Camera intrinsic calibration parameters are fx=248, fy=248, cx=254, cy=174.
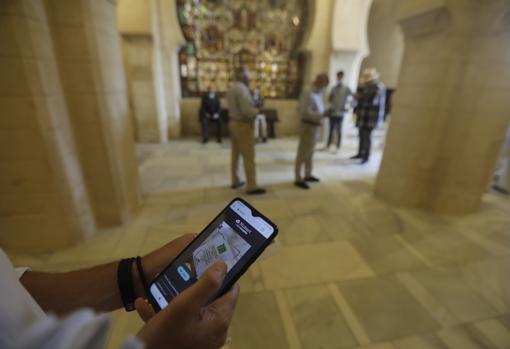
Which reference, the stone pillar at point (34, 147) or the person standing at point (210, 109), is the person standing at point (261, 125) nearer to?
the person standing at point (210, 109)

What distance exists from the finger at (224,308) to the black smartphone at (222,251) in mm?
29

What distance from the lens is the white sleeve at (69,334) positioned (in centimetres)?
38

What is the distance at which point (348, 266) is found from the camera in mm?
2410

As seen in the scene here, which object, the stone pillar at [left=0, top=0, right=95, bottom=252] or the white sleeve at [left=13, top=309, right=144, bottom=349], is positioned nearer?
the white sleeve at [left=13, top=309, right=144, bottom=349]

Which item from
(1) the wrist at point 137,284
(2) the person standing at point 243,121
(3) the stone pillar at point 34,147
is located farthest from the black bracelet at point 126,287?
(2) the person standing at point 243,121

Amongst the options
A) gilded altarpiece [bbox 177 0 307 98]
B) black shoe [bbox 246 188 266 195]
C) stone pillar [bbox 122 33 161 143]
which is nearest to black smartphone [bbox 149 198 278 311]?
black shoe [bbox 246 188 266 195]

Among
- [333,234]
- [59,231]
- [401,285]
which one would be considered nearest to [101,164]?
[59,231]

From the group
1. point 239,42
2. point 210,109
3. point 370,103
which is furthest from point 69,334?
point 239,42

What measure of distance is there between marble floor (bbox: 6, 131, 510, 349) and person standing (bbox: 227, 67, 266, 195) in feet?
1.47

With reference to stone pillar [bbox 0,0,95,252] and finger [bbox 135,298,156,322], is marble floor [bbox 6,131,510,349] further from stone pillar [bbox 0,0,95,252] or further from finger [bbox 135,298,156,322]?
finger [bbox 135,298,156,322]

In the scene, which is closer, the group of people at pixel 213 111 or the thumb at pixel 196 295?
the thumb at pixel 196 295

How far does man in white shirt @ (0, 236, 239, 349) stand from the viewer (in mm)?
402

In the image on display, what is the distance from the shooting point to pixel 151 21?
19.5 ft

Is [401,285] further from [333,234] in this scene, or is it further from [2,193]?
[2,193]
